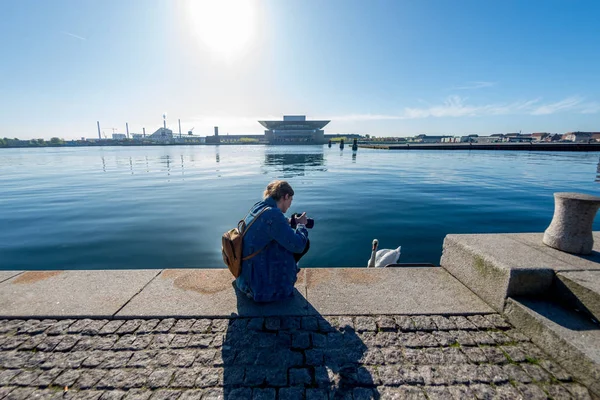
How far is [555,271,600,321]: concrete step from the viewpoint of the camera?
257cm

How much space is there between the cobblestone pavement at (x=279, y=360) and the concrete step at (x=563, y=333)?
8 cm

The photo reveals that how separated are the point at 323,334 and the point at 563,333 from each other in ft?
6.95

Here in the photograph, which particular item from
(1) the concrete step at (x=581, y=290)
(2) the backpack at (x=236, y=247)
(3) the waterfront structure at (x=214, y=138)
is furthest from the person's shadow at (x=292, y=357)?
(3) the waterfront structure at (x=214, y=138)

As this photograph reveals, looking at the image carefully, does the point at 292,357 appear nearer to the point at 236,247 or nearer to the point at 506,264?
the point at 236,247

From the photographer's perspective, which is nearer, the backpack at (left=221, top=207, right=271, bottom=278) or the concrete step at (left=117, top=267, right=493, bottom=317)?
the backpack at (left=221, top=207, right=271, bottom=278)

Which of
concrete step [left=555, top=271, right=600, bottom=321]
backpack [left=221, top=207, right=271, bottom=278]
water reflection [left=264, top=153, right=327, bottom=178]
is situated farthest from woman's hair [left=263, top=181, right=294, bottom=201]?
water reflection [left=264, top=153, right=327, bottom=178]

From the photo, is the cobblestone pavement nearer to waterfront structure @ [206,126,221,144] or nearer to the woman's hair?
the woman's hair

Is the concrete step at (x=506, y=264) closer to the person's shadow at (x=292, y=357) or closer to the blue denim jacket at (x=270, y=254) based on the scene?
the person's shadow at (x=292, y=357)

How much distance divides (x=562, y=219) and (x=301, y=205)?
8751 millimetres

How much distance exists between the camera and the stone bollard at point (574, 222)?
3.32 metres

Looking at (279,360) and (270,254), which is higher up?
(270,254)

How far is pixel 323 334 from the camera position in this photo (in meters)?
2.81

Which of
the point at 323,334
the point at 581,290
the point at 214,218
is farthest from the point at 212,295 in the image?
the point at 214,218

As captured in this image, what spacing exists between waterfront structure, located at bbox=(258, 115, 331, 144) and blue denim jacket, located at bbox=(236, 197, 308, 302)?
133 m
